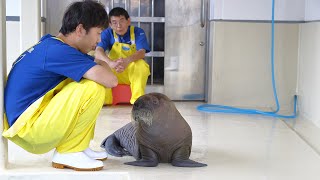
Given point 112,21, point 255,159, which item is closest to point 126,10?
point 112,21

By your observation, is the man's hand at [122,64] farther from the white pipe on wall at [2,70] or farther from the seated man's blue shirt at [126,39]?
the white pipe on wall at [2,70]

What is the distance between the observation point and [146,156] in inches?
118

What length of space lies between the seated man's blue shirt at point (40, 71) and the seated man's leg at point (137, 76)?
8.46 ft

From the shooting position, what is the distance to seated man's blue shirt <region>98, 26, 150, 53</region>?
5.59 metres

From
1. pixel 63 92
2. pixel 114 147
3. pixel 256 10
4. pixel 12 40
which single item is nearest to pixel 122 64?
pixel 12 40

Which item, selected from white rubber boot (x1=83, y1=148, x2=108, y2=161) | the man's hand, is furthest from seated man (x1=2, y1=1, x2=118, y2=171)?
the man's hand

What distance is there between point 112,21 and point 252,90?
1.65 m

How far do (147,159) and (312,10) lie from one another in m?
2.78

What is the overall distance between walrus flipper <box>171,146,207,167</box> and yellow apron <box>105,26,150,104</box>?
A: 93.9 inches

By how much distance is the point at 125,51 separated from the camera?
18.6 ft

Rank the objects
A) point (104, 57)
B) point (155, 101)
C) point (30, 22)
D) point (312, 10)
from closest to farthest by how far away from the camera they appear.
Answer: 1. point (155, 101)
2. point (30, 22)
3. point (312, 10)
4. point (104, 57)

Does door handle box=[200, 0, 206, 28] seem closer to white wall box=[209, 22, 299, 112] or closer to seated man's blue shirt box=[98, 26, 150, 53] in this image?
white wall box=[209, 22, 299, 112]

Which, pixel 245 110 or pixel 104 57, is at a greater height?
pixel 104 57

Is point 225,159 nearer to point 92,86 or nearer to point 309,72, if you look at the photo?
point 92,86
